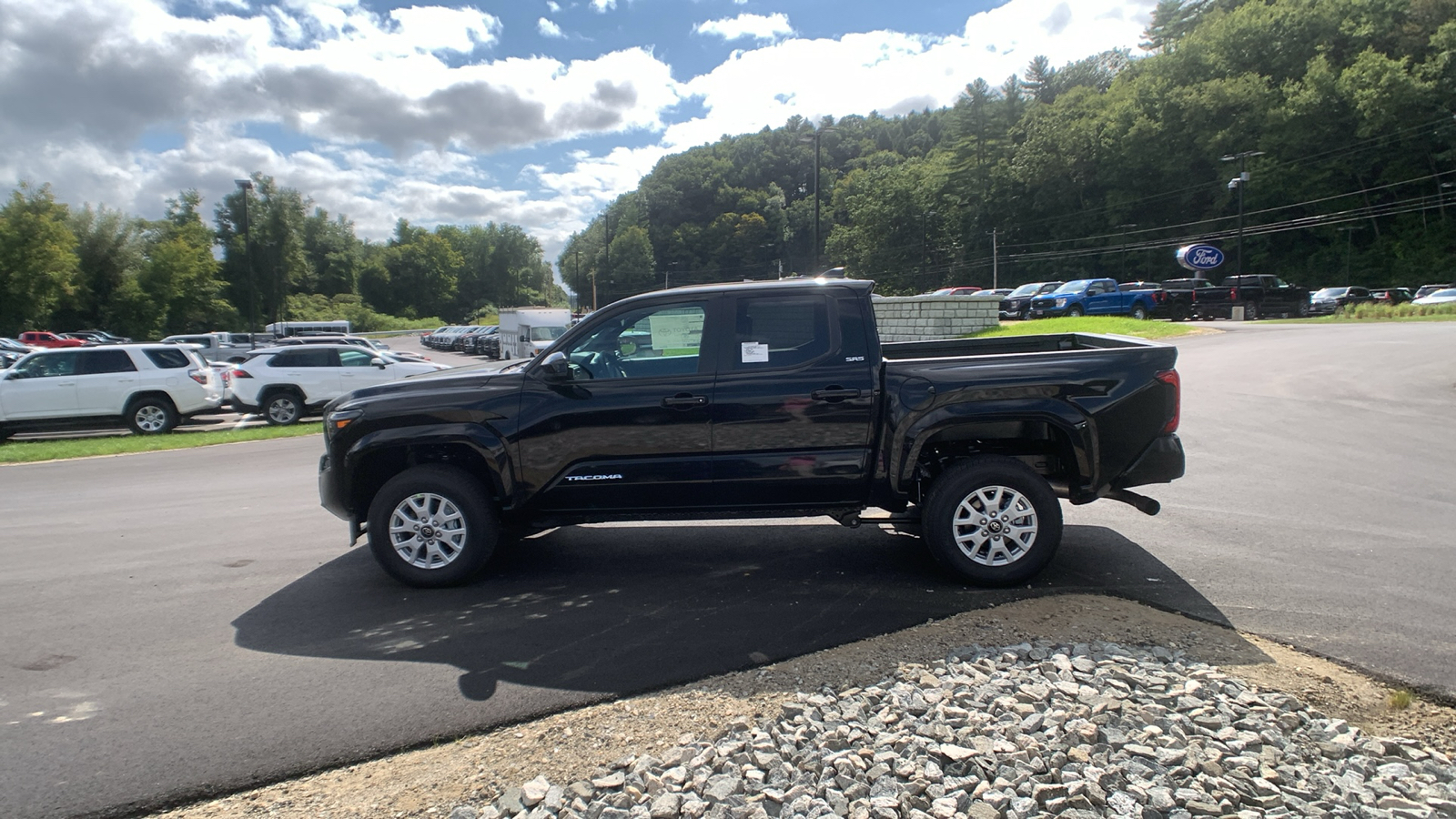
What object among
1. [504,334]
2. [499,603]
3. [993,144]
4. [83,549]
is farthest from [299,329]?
[993,144]

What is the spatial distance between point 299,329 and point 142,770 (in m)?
54.5

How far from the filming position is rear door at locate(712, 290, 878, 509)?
5.61 m

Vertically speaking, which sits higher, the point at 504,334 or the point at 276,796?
the point at 504,334

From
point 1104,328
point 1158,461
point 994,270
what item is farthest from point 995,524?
point 994,270

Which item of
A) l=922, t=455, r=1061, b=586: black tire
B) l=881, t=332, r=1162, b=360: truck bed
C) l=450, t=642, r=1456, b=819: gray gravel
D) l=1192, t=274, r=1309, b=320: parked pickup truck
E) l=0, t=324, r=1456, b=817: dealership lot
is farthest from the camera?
l=1192, t=274, r=1309, b=320: parked pickup truck

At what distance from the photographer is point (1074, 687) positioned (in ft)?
12.7

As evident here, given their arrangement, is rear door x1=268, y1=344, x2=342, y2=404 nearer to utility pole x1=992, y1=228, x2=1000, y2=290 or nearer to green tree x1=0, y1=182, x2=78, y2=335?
green tree x1=0, y1=182, x2=78, y2=335

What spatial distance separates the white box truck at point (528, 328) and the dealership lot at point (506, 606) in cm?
2682

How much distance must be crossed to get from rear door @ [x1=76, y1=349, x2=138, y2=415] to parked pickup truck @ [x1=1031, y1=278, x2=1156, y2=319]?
Answer: 3165 cm

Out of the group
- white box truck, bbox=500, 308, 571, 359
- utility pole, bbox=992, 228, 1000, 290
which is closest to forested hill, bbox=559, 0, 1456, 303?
utility pole, bbox=992, 228, 1000, 290

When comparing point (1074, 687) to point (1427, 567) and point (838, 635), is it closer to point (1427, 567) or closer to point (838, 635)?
point (838, 635)

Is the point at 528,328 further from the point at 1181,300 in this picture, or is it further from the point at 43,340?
the point at 43,340

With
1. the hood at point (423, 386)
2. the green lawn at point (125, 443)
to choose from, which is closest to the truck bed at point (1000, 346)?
the hood at point (423, 386)

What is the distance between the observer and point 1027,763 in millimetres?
3285
